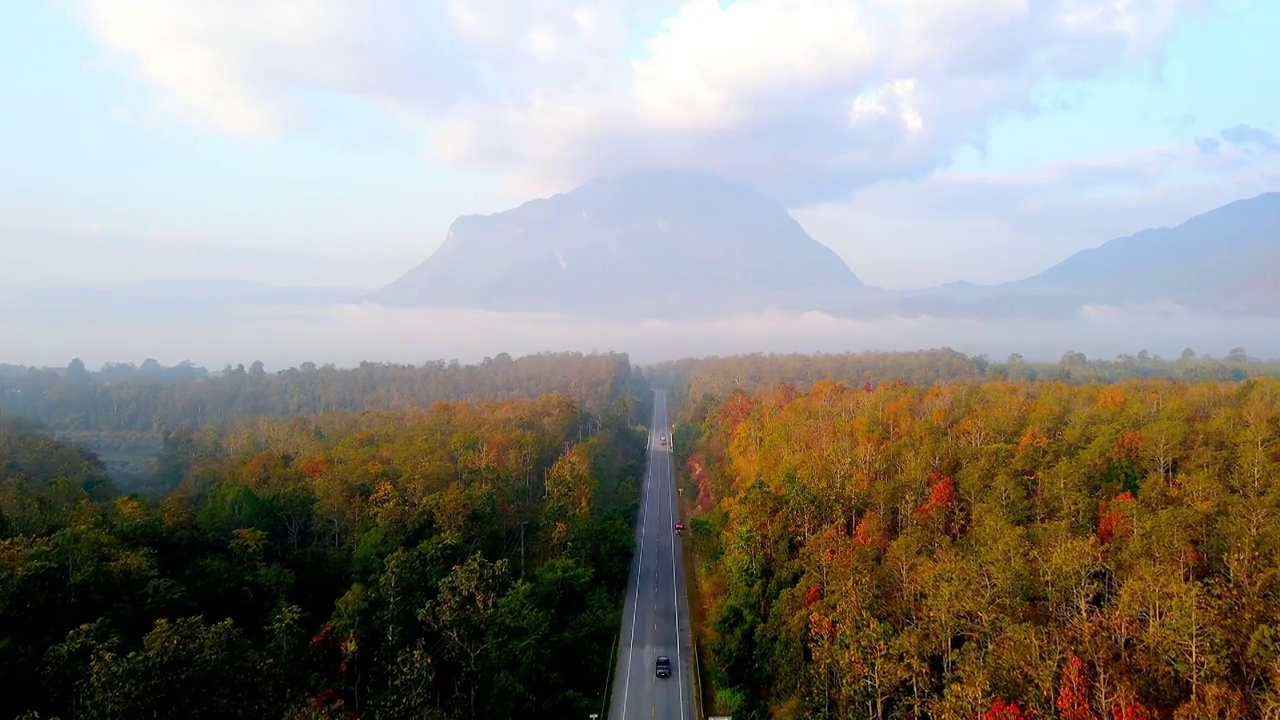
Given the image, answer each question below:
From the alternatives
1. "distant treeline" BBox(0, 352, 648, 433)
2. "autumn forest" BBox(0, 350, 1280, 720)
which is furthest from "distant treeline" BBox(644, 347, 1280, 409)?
"autumn forest" BBox(0, 350, 1280, 720)

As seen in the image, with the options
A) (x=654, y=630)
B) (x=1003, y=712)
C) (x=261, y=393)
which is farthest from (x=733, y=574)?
(x=261, y=393)

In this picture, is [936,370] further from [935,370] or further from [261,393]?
[261,393]

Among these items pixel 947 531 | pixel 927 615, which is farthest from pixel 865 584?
pixel 947 531

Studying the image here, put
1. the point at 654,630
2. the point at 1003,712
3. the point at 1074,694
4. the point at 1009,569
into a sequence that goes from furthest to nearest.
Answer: the point at 654,630 < the point at 1009,569 < the point at 1074,694 < the point at 1003,712

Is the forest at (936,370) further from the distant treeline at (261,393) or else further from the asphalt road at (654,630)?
the asphalt road at (654,630)

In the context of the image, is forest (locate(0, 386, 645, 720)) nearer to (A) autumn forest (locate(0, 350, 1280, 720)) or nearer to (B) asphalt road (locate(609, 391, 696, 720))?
(A) autumn forest (locate(0, 350, 1280, 720))

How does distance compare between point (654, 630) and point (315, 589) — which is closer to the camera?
point (315, 589)

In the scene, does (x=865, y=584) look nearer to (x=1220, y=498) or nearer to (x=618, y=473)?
(x=1220, y=498)
